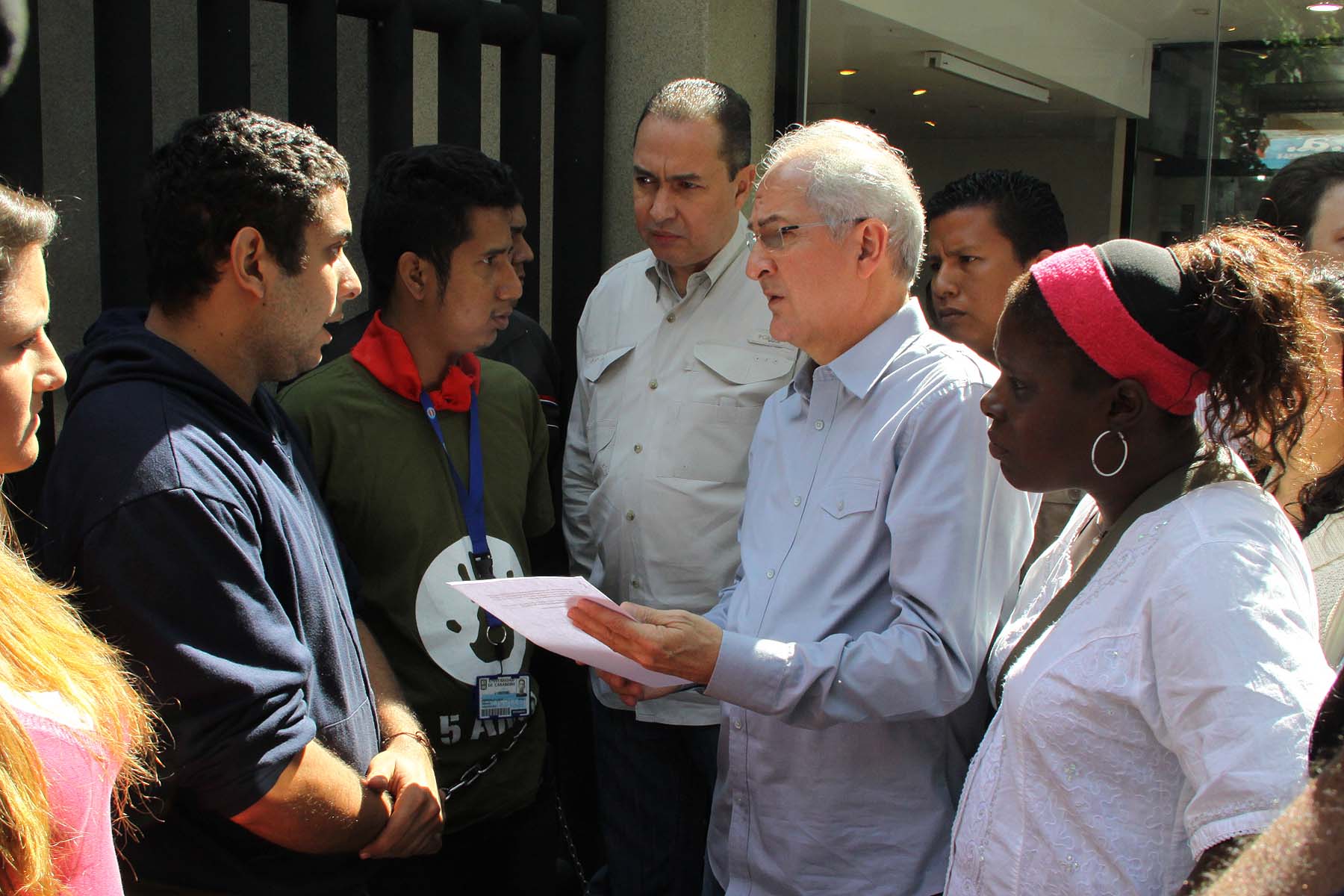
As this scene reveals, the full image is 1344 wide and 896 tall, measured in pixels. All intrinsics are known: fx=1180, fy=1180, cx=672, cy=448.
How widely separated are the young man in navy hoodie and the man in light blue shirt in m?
0.52

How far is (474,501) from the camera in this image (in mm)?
2850

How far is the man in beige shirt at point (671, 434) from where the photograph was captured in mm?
3242

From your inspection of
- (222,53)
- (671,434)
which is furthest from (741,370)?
(222,53)

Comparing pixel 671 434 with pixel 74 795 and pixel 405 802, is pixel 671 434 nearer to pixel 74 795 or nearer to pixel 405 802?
pixel 405 802

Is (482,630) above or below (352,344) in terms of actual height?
below

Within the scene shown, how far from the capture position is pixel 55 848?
4.43 ft

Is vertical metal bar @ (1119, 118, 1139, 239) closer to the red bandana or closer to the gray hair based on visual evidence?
the gray hair

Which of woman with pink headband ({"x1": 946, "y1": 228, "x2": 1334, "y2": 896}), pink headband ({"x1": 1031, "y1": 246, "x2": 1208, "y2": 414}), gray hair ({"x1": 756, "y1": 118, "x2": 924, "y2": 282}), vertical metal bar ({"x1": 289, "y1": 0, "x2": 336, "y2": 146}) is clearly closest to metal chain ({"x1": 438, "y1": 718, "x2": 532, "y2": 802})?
woman with pink headband ({"x1": 946, "y1": 228, "x2": 1334, "y2": 896})

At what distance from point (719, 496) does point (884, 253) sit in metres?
0.92

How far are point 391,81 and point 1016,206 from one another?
1944 mm

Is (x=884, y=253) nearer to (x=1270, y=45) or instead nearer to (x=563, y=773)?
(x=563, y=773)

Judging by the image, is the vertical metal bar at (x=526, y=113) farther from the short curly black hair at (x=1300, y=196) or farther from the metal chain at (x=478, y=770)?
the short curly black hair at (x=1300, y=196)

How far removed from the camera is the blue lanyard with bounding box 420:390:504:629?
2.81 m

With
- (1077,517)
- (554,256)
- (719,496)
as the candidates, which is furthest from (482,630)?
(554,256)
